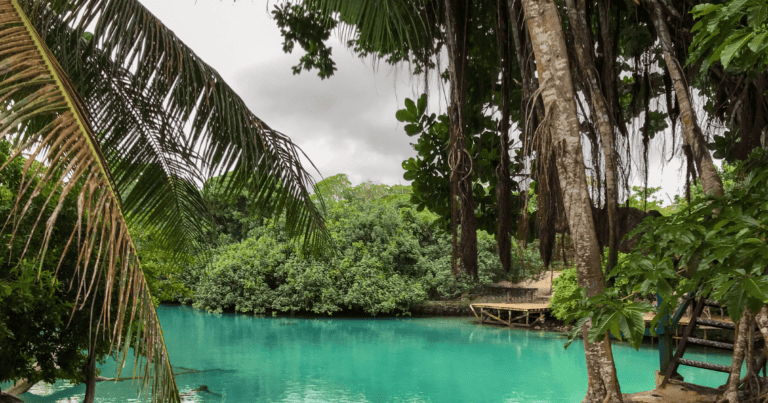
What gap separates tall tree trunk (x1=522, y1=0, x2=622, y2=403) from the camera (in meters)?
2.18

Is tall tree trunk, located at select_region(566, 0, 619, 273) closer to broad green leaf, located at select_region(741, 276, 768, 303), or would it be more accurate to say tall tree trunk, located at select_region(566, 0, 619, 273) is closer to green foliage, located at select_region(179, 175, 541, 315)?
broad green leaf, located at select_region(741, 276, 768, 303)

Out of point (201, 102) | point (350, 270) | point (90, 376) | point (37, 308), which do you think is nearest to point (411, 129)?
point (201, 102)

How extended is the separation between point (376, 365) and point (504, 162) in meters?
9.03

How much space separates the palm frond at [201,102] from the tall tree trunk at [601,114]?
1834 millimetres

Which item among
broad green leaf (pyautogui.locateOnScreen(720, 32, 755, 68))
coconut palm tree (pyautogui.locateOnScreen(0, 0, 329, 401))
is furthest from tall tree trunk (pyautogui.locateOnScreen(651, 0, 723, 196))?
coconut palm tree (pyautogui.locateOnScreen(0, 0, 329, 401))

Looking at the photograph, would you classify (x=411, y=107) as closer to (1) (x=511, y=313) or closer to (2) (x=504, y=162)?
(2) (x=504, y=162)

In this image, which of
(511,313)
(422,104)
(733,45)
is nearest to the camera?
(733,45)

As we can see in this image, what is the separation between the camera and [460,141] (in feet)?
11.2

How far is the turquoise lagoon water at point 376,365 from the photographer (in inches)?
367

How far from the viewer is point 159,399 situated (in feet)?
6.52

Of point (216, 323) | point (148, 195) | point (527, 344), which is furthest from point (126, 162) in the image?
point (216, 323)

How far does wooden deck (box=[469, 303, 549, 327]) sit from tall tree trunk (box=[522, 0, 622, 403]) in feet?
47.8

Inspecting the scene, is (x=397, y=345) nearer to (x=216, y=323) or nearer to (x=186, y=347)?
(x=186, y=347)

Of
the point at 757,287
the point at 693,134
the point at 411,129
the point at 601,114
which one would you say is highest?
the point at 411,129
